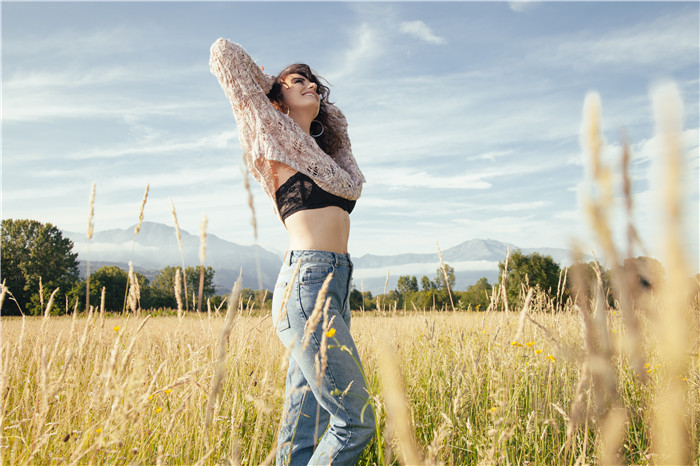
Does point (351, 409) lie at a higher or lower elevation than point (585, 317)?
lower

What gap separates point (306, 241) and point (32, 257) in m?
57.8

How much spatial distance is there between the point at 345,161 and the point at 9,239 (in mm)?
61096

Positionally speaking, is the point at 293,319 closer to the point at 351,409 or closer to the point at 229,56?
the point at 351,409

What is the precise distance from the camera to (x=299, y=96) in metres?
2.84

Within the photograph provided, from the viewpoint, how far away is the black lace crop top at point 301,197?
88.1 inches

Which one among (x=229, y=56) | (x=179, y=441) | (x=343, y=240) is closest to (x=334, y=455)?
(x=179, y=441)

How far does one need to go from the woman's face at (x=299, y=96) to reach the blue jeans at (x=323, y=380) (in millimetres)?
1133

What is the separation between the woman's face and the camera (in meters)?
2.82

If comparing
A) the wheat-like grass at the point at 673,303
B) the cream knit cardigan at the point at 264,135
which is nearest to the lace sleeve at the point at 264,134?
the cream knit cardigan at the point at 264,135

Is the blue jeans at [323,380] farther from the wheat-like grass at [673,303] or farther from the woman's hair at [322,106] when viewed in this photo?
the wheat-like grass at [673,303]

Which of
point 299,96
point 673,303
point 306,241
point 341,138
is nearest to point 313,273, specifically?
point 306,241

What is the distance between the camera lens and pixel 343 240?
7.42 feet

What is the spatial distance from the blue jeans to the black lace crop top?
261mm

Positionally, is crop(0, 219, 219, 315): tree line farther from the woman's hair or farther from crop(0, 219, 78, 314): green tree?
the woman's hair
